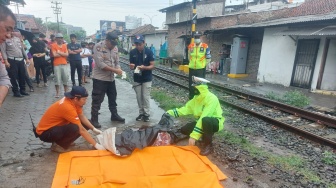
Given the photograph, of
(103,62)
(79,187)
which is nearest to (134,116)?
(103,62)

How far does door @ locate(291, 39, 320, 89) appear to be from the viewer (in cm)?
1052

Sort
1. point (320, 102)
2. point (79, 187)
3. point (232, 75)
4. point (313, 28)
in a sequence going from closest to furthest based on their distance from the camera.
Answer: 1. point (79, 187)
2. point (320, 102)
3. point (313, 28)
4. point (232, 75)

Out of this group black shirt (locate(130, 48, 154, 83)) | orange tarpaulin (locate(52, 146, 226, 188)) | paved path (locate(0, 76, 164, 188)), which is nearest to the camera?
orange tarpaulin (locate(52, 146, 226, 188))

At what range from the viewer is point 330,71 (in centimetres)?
A: 1001

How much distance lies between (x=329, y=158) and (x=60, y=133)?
4109mm

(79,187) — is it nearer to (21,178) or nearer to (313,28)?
(21,178)

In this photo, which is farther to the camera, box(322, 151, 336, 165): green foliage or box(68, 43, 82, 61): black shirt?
box(68, 43, 82, 61): black shirt

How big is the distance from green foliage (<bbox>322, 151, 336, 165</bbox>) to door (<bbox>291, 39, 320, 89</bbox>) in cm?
754

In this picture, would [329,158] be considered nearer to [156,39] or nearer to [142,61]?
[142,61]

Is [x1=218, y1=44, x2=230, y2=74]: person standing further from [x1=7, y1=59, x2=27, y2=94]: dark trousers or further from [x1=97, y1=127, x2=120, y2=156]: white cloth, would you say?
[x1=97, y1=127, x2=120, y2=156]: white cloth

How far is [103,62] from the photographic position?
15.0ft

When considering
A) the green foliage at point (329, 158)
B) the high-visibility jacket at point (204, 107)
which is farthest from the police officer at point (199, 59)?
the green foliage at point (329, 158)

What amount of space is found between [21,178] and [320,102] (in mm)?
8674

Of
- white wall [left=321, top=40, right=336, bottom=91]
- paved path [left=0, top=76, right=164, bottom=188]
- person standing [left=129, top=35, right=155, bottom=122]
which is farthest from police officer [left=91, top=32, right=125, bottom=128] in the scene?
white wall [left=321, top=40, right=336, bottom=91]
